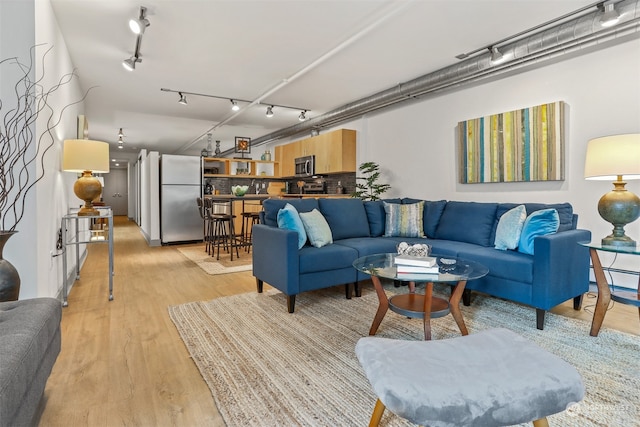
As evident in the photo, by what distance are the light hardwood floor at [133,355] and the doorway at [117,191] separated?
11791mm

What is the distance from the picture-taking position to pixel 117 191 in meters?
14.6

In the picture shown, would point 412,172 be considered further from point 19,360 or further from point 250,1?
point 19,360

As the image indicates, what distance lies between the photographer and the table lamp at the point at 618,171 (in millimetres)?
2426

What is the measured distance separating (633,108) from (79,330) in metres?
5.16

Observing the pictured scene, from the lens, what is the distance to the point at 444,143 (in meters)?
4.96

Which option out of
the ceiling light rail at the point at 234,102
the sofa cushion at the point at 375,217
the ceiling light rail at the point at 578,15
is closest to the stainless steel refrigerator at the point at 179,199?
the ceiling light rail at the point at 234,102

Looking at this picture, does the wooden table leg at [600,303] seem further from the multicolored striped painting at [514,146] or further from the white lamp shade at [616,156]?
the multicolored striped painting at [514,146]

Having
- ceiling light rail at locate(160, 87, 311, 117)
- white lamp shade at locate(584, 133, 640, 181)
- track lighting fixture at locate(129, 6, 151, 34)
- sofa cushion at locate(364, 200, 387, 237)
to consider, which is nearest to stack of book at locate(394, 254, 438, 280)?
white lamp shade at locate(584, 133, 640, 181)

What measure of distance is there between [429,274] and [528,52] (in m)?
2.79

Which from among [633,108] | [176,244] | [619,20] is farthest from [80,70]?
[633,108]

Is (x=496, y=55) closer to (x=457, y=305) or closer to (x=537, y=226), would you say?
(x=537, y=226)

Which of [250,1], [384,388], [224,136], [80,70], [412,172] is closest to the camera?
[384,388]

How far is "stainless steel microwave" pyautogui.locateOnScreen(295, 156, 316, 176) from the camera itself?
7.34 m

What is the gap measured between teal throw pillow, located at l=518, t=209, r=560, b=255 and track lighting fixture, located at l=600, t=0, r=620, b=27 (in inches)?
63.6
